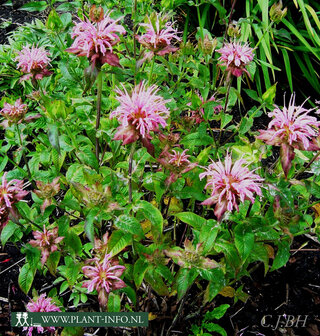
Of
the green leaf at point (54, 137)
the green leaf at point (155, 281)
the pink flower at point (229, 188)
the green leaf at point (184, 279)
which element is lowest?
the green leaf at point (155, 281)

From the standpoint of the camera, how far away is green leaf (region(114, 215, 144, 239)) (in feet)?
2.81

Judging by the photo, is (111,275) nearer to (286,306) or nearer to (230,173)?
(230,173)

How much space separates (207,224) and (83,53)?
51cm

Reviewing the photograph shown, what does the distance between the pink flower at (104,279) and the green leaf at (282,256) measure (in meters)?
0.40

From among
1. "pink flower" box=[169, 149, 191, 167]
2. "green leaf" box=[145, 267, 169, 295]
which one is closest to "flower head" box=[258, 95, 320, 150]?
"pink flower" box=[169, 149, 191, 167]

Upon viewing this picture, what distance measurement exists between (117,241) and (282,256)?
440 mm

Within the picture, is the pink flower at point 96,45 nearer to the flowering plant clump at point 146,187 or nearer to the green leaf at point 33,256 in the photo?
the flowering plant clump at point 146,187

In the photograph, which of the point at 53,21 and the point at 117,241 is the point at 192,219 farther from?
the point at 53,21

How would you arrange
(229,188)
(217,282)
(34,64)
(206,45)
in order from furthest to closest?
(206,45)
(34,64)
(217,282)
(229,188)

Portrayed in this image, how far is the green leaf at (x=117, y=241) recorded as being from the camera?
2.90 ft

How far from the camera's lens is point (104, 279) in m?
0.88

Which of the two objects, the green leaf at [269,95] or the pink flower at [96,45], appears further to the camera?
the green leaf at [269,95]

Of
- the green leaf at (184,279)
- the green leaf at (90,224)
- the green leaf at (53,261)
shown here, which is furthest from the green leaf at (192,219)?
the green leaf at (53,261)

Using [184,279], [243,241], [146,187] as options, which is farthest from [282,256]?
[146,187]
